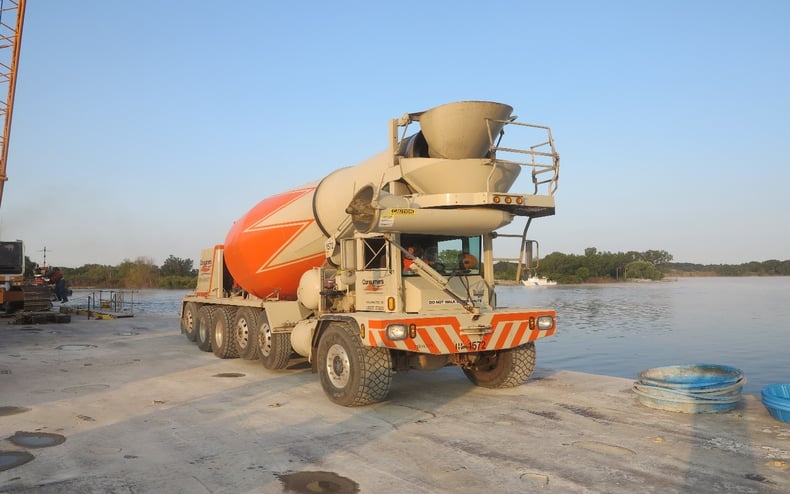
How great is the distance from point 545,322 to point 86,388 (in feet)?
24.9

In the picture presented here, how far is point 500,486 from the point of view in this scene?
203 inches

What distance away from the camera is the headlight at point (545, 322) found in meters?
9.10

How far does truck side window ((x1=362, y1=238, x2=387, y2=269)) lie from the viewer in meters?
9.05

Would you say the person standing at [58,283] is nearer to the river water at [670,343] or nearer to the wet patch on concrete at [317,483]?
the river water at [670,343]

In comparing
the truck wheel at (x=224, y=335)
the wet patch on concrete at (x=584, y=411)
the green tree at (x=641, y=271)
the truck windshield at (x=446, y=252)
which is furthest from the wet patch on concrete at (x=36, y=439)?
the green tree at (x=641, y=271)

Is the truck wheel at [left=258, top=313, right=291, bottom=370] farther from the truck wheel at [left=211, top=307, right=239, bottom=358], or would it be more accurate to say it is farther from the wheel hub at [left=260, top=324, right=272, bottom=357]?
the truck wheel at [left=211, top=307, right=239, bottom=358]

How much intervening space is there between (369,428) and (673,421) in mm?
3679

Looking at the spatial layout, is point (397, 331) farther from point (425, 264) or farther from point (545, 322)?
point (545, 322)

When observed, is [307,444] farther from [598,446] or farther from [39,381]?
[39,381]

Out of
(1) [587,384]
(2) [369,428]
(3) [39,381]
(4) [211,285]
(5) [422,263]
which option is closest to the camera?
(2) [369,428]

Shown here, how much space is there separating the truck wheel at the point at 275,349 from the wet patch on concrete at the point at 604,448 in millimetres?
6558

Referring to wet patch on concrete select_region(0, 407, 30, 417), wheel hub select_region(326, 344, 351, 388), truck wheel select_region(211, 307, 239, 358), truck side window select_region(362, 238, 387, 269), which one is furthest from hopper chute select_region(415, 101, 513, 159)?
truck wheel select_region(211, 307, 239, 358)

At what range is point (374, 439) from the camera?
22.2 ft

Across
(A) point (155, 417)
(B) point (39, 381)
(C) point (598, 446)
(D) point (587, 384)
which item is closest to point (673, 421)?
(C) point (598, 446)
